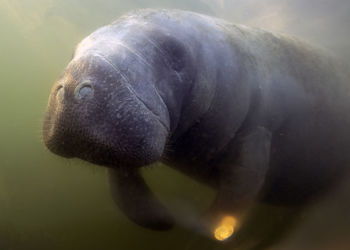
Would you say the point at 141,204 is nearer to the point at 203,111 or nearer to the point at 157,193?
the point at 203,111

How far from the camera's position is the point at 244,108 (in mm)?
3279

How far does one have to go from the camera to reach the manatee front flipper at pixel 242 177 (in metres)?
3.20

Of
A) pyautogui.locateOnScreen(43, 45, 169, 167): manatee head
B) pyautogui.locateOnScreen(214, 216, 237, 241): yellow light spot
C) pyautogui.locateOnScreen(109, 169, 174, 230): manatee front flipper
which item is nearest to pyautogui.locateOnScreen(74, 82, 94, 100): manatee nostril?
pyautogui.locateOnScreen(43, 45, 169, 167): manatee head

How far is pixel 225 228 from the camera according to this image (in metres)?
3.28

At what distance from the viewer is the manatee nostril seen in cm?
194

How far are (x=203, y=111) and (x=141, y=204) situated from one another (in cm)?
120

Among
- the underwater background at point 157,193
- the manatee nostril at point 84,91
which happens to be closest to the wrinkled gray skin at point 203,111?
the manatee nostril at point 84,91

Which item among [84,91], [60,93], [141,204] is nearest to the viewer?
[84,91]

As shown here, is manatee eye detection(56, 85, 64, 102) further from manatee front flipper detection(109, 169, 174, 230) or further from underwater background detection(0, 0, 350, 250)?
manatee front flipper detection(109, 169, 174, 230)

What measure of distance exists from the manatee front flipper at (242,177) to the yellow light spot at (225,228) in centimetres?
5

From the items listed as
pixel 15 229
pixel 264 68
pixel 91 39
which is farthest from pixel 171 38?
pixel 15 229

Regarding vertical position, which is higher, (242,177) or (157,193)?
(157,193)

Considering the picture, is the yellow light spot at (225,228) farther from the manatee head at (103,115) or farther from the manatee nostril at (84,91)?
the manatee nostril at (84,91)

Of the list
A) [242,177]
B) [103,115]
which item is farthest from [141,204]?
[103,115]
